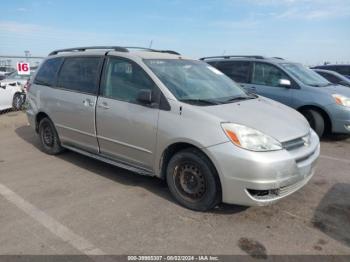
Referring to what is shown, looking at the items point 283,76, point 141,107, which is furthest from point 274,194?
point 283,76

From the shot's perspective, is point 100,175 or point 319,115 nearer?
point 100,175

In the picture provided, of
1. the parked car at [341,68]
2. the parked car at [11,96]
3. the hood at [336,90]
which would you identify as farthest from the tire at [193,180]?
the parked car at [341,68]

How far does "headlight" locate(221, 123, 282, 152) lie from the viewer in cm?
352

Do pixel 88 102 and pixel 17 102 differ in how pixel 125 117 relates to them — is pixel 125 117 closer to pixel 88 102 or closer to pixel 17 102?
A: pixel 88 102

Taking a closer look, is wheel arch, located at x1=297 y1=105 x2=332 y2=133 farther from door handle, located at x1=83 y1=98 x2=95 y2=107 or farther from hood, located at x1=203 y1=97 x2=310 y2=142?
door handle, located at x1=83 y1=98 x2=95 y2=107

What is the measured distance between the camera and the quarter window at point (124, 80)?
4391 mm

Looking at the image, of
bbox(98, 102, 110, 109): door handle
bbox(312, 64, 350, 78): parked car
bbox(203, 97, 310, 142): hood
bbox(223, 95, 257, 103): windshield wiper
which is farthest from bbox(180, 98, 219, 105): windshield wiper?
bbox(312, 64, 350, 78): parked car

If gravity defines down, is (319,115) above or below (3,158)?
above

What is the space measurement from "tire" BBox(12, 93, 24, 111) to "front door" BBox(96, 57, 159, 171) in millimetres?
7403

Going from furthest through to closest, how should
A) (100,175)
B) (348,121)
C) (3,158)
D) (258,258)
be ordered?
(348,121) → (3,158) → (100,175) → (258,258)

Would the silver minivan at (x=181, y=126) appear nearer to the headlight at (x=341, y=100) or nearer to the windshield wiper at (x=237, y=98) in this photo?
the windshield wiper at (x=237, y=98)

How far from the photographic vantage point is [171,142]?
3975 mm

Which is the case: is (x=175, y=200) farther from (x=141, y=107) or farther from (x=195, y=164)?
(x=141, y=107)

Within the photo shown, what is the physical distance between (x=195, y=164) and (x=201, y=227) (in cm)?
66
